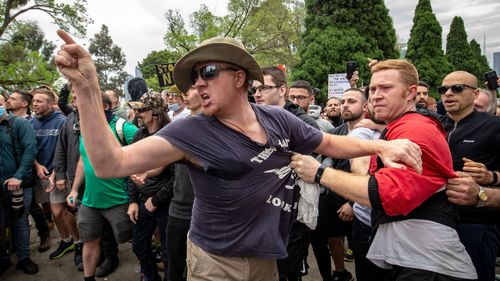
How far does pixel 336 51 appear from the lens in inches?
699

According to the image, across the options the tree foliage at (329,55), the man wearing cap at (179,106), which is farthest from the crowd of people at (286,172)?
the tree foliage at (329,55)

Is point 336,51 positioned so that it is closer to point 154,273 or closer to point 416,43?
point 416,43

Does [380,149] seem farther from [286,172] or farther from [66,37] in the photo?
[66,37]

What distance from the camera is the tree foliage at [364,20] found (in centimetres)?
1872

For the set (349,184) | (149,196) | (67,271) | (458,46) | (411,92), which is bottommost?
(67,271)

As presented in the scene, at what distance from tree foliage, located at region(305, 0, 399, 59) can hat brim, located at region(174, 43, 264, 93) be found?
60.7 feet

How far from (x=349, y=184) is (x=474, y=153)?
1.97m

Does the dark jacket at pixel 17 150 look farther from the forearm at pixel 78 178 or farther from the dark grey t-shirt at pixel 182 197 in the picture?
the dark grey t-shirt at pixel 182 197

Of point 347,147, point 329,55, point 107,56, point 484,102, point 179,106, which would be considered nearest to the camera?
point 347,147

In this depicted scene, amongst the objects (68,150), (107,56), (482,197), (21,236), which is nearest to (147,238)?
(68,150)

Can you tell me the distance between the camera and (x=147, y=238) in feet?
12.4

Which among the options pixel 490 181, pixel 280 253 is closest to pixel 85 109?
pixel 280 253

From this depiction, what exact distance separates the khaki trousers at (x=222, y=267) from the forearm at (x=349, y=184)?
0.63m

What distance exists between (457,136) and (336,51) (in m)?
15.7
